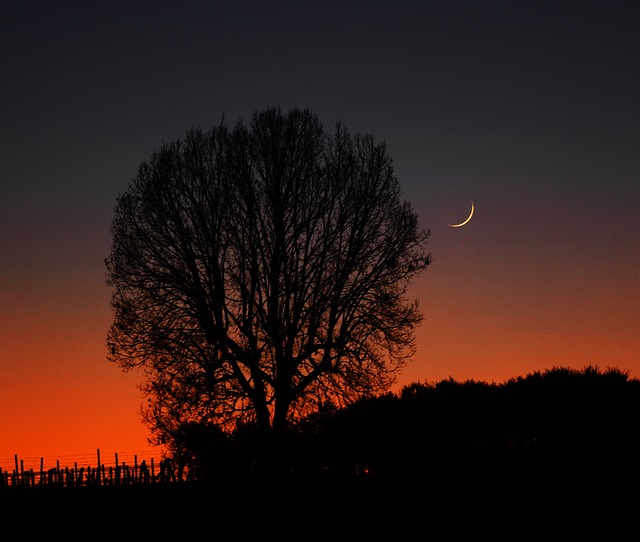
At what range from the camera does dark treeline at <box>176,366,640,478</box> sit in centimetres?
3058

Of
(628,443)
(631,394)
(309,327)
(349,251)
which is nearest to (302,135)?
(349,251)

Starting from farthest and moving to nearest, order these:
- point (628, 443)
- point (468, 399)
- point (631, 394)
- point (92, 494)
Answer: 1. point (468, 399)
2. point (631, 394)
3. point (92, 494)
4. point (628, 443)

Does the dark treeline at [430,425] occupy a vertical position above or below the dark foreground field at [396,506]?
above

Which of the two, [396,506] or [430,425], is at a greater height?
[430,425]

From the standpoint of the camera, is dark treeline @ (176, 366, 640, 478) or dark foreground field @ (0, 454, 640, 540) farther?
dark treeline @ (176, 366, 640, 478)

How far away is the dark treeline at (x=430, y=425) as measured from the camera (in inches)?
1204

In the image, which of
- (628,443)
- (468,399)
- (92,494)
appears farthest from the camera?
(468,399)

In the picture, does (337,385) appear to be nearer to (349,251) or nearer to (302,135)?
(349,251)

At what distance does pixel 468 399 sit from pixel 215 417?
31.5 feet

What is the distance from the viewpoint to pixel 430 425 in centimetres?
3419

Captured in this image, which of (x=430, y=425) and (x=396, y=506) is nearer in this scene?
(x=396, y=506)

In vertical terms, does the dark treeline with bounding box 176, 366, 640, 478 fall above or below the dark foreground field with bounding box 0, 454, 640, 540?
above

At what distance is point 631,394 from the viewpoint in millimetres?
34406

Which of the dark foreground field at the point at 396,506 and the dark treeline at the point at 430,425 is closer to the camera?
the dark foreground field at the point at 396,506
